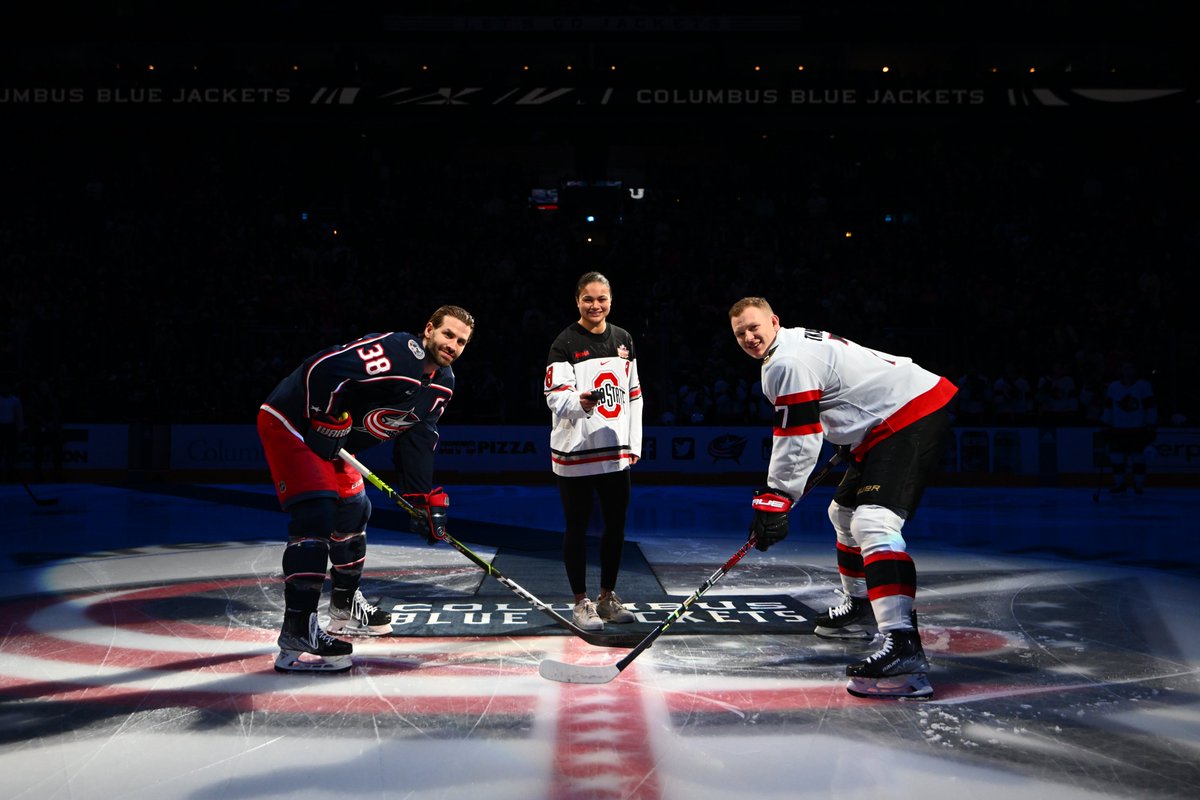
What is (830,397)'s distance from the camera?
353 cm

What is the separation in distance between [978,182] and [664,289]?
689 cm

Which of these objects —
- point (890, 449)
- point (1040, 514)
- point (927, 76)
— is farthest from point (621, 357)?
point (927, 76)

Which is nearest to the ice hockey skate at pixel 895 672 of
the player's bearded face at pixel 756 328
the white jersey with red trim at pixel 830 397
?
the white jersey with red trim at pixel 830 397

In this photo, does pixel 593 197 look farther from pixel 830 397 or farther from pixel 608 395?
pixel 830 397

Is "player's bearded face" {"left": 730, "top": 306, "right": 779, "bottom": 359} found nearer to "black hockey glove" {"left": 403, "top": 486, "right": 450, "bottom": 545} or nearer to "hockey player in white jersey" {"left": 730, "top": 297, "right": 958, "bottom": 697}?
"hockey player in white jersey" {"left": 730, "top": 297, "right": 958, "bottom": 697}

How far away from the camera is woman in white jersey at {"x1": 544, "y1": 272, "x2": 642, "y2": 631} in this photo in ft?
13.3

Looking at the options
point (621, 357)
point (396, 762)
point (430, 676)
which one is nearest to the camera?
point (396, 762)

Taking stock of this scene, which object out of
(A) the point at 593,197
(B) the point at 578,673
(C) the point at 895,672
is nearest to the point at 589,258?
(A) the point at 593,197

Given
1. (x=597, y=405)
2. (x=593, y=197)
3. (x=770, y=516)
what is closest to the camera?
(x=770, y=516)

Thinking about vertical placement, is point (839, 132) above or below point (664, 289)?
above

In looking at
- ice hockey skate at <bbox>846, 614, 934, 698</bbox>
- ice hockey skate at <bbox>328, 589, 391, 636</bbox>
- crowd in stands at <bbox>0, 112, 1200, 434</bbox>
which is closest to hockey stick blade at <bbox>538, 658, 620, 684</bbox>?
ice hockey skate at <bbox>846, 614, 934, 698</bbox>

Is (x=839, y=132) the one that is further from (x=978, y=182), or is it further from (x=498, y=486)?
(x=498, y=486)

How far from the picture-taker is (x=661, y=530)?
773 cm

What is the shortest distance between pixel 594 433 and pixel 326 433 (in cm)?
115
